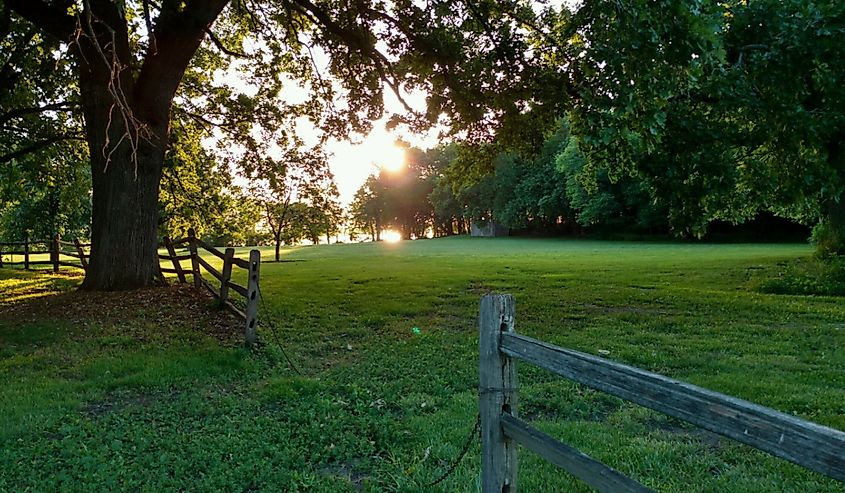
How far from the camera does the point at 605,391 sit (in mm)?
2258

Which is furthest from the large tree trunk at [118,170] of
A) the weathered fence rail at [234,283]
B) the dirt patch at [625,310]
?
the dirt patch at [625,310]

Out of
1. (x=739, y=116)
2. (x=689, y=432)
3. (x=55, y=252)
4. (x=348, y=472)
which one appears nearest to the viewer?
(x=348, y=472)

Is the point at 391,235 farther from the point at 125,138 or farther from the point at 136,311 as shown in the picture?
the point at 136,311

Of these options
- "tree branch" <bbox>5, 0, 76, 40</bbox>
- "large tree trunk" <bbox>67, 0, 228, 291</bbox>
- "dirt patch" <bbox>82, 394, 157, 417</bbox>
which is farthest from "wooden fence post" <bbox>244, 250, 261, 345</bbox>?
"tree branch" <bbox>5, 0, 76, 40</bbox>

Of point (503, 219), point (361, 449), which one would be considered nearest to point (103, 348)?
point (361, 449)

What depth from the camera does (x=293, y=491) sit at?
3.95 m

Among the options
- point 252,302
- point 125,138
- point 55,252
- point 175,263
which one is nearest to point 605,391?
point 252,302

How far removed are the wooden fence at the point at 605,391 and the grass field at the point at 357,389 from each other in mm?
1169

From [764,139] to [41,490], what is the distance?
38.0ft

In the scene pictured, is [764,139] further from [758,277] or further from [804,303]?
[758,277]

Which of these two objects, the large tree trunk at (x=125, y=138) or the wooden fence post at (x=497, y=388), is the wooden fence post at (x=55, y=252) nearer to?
the large tree trunk at (x=125, y=138)

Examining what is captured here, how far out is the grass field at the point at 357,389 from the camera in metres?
4.19

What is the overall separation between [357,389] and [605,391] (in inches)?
173

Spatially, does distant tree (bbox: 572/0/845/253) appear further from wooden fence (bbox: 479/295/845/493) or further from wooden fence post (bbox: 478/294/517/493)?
wooden fence (bbox: 479/295/845/493)
